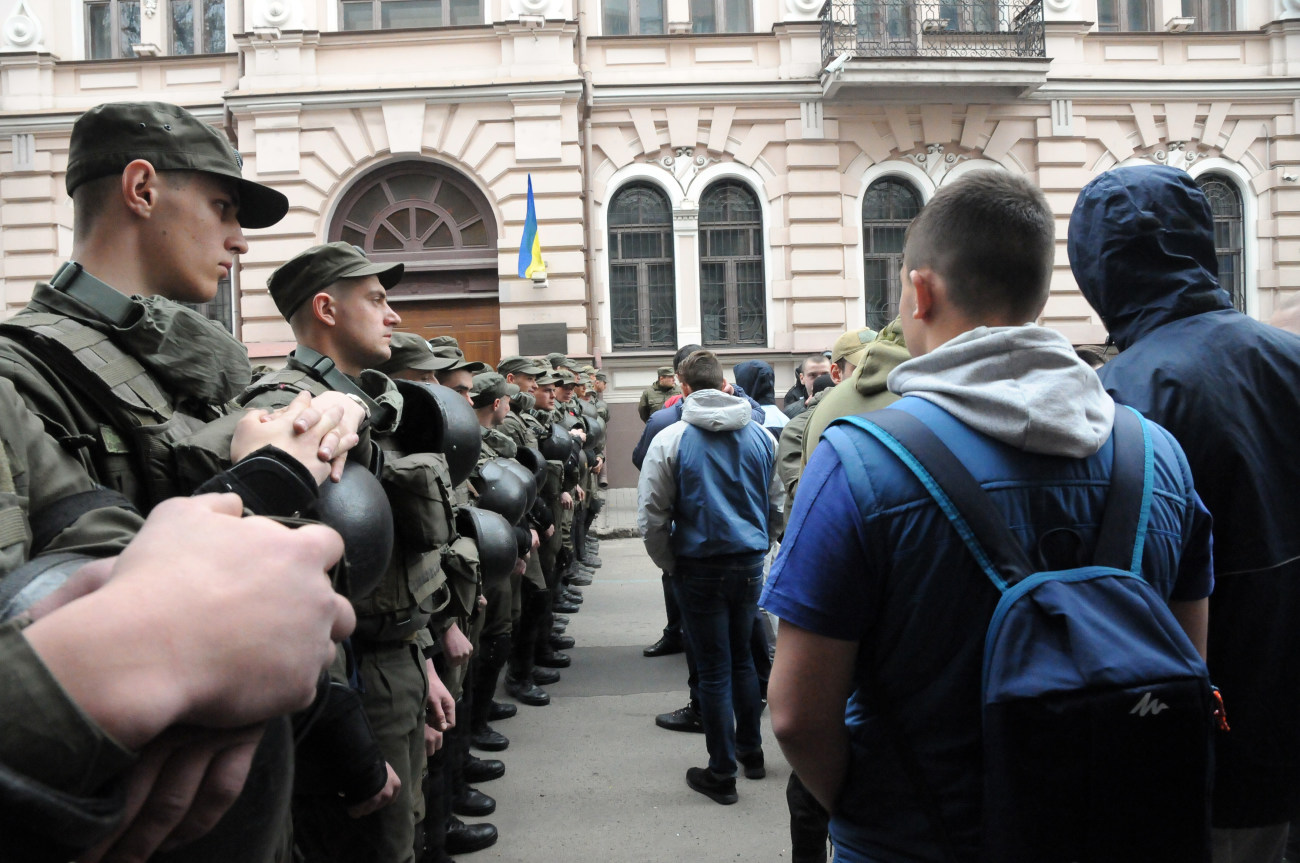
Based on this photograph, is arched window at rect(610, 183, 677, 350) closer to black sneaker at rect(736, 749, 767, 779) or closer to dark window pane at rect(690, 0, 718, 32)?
dark window pane at rect(690, 0, 718, 32)

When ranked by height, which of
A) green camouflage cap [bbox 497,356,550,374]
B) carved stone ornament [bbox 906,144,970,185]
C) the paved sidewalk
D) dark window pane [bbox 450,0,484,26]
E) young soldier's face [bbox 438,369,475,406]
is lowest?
the paved sidewalk

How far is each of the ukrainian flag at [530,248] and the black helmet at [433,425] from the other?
37.9ft

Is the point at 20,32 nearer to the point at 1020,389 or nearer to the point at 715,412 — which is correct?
the point at 715,412

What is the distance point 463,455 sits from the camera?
342 centimetres

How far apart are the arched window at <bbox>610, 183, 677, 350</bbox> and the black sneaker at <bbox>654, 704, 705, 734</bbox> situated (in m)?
10.6

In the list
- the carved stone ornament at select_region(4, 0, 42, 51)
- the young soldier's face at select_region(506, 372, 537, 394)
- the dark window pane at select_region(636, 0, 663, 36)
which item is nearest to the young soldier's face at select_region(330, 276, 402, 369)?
the young soldier's face at select_region(506, 372, 537, 394)

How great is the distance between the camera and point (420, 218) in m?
15.7

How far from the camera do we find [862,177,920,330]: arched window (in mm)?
16328

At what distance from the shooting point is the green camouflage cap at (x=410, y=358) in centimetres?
440

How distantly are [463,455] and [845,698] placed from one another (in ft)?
6.52

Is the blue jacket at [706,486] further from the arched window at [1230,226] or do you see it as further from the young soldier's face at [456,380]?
the arched window at [1230,226]

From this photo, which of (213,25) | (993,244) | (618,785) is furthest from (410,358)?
(213,25)

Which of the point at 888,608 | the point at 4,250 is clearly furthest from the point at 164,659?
the point at 4,250

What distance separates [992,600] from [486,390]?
463 centimetres
